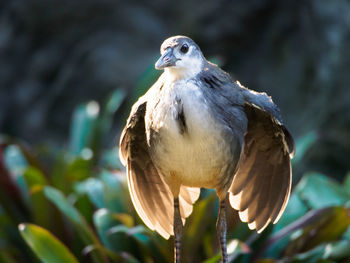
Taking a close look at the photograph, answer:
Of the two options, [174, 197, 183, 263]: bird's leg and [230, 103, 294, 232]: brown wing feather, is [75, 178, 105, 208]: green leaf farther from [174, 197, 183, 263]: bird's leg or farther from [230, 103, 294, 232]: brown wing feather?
[174, 197, 183, 263]: bird's leg

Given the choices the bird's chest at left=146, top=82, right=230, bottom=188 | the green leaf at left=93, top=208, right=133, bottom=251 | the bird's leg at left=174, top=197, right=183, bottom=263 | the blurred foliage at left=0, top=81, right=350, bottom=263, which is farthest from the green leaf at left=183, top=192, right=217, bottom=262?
the bird's chest at left=146, top=82, right=230, bottom=188

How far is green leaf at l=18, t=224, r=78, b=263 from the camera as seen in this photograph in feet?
14.5

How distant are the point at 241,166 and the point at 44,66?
3933 millimetres

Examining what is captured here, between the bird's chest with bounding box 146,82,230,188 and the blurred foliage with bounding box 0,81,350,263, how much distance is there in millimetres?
956

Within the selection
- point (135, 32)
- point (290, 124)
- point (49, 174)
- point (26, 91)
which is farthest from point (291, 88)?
point (26, 91)

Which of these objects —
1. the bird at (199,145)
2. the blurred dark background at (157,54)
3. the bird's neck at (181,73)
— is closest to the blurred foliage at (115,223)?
the bird at (199,145)

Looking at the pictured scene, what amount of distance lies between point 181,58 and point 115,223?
1869 millimetres

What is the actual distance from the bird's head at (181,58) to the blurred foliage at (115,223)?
1.31 meters

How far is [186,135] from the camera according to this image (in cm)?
325

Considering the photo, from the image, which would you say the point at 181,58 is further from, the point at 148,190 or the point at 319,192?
the point at 319,192

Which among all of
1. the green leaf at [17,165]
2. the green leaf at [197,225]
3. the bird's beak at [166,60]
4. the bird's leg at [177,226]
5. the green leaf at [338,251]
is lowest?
the green leaf at [338,251]

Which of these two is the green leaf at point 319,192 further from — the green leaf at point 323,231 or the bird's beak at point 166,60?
the bird's beak at point 166,60

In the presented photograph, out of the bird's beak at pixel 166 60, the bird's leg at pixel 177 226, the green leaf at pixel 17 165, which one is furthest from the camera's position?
the green leaf at pixel 17 165

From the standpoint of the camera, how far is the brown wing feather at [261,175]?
3758 millimetres
